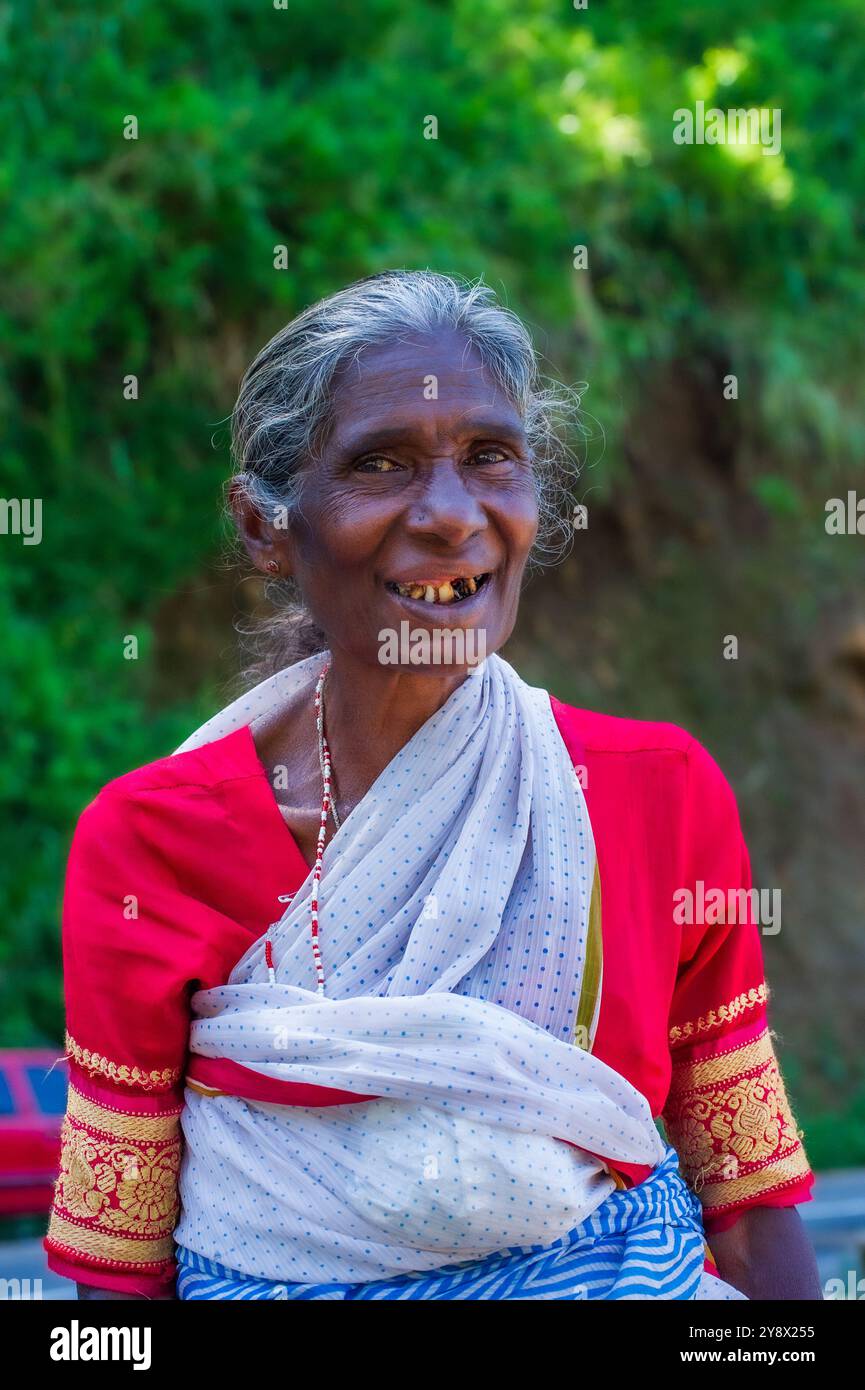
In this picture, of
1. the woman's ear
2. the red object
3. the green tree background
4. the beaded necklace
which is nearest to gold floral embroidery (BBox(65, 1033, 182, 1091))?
the beaded necklace

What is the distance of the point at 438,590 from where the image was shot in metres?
2.23

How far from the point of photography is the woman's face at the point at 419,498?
2211 millimetres

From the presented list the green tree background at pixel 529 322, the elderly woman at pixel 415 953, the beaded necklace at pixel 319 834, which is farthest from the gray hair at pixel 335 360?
the green tree background at pixel 529 322

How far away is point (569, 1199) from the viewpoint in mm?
2035

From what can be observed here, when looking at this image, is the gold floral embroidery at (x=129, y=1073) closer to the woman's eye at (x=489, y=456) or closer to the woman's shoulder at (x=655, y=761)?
the woman's shoulder at (x=655, y=761)

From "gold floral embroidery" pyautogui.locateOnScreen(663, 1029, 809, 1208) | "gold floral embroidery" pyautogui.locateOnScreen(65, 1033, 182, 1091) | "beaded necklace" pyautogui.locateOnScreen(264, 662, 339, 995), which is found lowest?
"gold floral embroidery" pyautogui.locateOnScreen(663, 1029, 809, 1208)

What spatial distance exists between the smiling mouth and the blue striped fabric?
2.86ft

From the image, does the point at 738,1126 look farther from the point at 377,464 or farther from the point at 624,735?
the point at 377,464

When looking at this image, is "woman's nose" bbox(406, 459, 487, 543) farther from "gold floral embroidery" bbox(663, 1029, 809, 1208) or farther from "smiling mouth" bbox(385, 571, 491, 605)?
"gold floral embroidery" bbox(663, 1029, 809, 1208)

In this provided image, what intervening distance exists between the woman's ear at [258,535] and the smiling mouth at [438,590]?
0.27 m

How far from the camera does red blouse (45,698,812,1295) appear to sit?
2.22 meters

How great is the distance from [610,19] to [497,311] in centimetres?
856

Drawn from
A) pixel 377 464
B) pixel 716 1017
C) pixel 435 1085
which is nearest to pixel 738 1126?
pixel 716 1017

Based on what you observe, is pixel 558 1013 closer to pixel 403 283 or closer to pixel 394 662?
pixel 394 662
